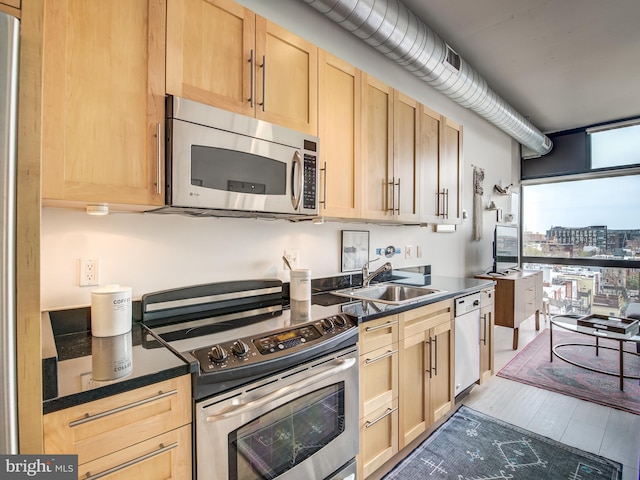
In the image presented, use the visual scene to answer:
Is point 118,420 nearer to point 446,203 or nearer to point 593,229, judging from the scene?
point 446,203

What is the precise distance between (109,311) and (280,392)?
0.70 metres

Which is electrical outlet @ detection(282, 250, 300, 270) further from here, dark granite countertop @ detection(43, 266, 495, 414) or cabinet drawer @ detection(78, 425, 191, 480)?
cabinet drawer @ detection(78, 425, 191, 480)

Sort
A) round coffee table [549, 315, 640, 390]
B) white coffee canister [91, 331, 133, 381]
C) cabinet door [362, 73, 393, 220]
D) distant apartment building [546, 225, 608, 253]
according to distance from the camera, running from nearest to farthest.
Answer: white coffee canister [91, 331, 133, 381] → cabinet door [362, 73, 393, 220] → round coffee table [549, 315, 640, 390] → distant apartment building [546, 225, 608, 253]

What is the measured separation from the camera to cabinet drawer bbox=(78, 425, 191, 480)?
87 centimetres

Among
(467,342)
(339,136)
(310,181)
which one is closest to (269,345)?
(310,181)

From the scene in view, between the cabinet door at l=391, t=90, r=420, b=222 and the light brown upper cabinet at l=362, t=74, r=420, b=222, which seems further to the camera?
the cabinet door at l=391, t=90, r=420, b=222

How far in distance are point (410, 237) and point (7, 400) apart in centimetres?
289

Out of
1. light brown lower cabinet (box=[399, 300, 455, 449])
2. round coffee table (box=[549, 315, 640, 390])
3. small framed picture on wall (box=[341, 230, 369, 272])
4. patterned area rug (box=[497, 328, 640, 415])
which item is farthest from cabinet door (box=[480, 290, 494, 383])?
small framed picture on wall (box=[341, 230, 369, 272])

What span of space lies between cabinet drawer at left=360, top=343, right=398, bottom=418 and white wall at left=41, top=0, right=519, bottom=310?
2.36ft

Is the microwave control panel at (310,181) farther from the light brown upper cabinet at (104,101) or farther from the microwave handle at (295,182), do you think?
the light brown upper cabinet at (104,101)

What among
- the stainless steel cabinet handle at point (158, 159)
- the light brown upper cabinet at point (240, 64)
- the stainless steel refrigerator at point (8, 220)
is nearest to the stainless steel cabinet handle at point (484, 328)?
the light brown upper cabinet at point (240, 64)

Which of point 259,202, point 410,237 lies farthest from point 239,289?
point 410,237

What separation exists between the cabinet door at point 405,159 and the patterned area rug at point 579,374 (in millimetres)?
1944

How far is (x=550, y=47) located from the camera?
286 centimetres
